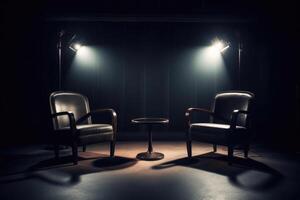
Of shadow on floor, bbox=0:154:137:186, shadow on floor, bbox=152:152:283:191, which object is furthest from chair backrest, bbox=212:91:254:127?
shadow on floor, bbox=0:154:137:186

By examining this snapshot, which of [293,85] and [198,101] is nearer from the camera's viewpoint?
[293,85]

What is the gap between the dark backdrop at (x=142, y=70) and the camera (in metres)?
5.39

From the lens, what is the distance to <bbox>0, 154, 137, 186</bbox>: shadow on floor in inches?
112

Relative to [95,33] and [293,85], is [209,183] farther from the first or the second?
[95,33]

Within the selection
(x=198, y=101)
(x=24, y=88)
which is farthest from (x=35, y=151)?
(x=198, y=101)

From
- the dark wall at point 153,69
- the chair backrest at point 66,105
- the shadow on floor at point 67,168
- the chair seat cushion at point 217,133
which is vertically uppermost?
the dark wall at point 153,69

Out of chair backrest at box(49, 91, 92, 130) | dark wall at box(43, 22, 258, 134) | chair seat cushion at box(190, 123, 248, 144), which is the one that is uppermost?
dark wall at box(43, 22, 258, 134)

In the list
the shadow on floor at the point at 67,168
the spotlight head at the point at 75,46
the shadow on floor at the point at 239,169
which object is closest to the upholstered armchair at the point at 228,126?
the shadow on floor at the point at 239,169

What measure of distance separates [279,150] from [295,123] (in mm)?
927

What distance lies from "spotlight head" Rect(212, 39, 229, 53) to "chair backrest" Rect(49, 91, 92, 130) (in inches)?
128

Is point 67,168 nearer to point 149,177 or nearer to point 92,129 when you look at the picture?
point 92,129

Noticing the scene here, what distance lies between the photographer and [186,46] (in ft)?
19.7

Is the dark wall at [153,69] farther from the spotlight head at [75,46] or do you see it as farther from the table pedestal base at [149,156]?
the table pedestal base at [149,156]

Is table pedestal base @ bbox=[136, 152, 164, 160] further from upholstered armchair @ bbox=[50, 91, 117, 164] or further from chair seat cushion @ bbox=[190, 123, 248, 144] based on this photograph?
chair seat cushion @ bbox=[190, 123, 248, 144]
